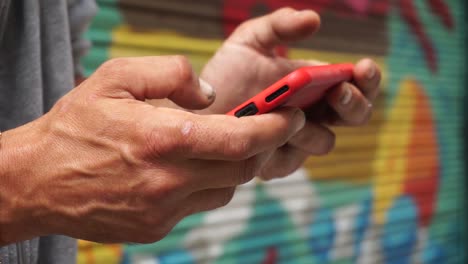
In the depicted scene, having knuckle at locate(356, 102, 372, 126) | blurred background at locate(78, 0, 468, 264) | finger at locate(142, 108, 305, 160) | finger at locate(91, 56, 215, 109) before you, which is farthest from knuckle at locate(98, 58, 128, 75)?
blurred background at locate(78, 0, 468, 264)

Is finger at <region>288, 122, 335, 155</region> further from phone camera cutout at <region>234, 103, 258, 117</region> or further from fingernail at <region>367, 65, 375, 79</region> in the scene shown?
phone camera cutout at <region>234, 103, 258, 117</region>

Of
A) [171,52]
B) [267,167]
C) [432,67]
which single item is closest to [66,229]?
[267,167]

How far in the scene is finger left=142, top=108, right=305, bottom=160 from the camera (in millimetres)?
824

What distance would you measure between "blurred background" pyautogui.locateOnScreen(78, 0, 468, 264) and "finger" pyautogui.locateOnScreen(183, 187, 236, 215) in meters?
1.49

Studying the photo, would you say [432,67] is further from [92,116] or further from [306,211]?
[92,116]

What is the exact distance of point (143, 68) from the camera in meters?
0.91

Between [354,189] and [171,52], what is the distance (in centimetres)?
177

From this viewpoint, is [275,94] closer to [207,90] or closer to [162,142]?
[207,90]

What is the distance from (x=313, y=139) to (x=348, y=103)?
0.42ft

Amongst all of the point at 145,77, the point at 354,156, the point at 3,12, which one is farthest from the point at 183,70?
the point at 354,156

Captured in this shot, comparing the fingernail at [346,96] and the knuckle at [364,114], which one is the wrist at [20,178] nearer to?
the fingernail at [346,96]

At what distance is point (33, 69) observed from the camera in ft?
3.73

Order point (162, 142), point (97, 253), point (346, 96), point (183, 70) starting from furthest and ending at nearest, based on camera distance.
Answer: point (97, 253), point (346, 96), point (183, 70), point (162, 142)

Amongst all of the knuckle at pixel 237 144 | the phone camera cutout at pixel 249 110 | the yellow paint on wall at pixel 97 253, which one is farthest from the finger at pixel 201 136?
the yellow paint on wall at pixel 97 253
